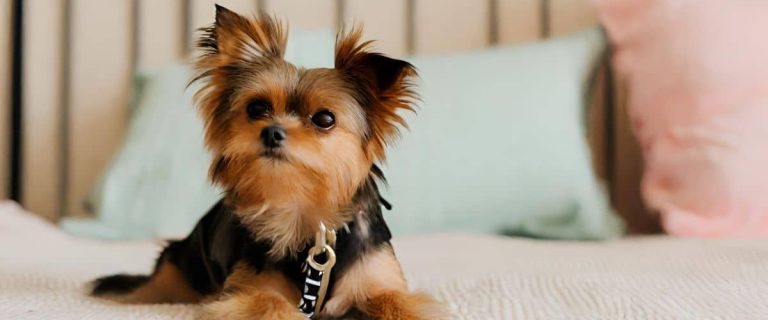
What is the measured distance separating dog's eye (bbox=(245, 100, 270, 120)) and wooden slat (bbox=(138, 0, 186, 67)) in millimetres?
1381

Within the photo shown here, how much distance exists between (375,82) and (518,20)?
4.43 ft

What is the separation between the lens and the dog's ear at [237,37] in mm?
1151

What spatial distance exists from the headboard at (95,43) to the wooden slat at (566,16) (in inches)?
1.2

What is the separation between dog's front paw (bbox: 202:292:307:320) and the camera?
0.98 meters

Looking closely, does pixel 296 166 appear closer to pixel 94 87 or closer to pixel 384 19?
pixel 384 19

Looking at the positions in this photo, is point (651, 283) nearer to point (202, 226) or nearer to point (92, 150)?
point (202, 226)

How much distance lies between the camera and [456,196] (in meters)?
1.87

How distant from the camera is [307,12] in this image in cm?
243

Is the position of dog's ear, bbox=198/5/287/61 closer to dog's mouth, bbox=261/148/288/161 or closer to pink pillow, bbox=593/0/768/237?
dog's mouth, bbox=261/148/288/161

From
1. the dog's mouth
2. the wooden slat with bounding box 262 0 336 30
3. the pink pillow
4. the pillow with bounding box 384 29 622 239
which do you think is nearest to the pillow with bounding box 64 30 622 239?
the pillow with bounding box 384 29 622 239

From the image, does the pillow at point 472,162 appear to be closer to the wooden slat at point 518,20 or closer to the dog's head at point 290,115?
the wooden slat at point 518,20

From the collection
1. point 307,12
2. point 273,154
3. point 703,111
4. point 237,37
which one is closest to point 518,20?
point 307,12

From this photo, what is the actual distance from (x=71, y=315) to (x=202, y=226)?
1.00ft

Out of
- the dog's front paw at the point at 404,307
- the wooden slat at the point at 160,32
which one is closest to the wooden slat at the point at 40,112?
the wooden slat at the point at 160,32
